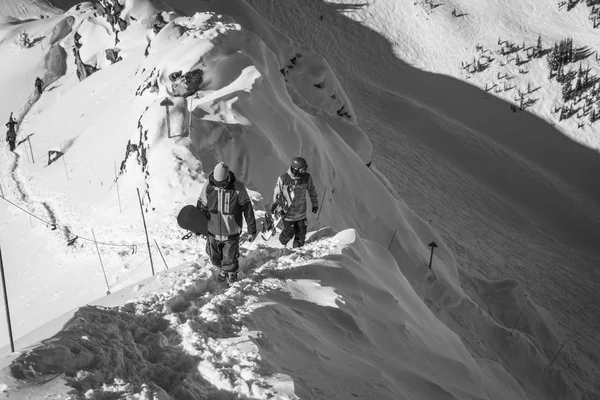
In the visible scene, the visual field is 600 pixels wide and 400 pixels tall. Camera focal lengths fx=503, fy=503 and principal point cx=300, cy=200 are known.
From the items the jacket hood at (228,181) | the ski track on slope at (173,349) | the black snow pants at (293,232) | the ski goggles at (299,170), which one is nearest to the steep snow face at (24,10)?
the ski goggles at (299,170)

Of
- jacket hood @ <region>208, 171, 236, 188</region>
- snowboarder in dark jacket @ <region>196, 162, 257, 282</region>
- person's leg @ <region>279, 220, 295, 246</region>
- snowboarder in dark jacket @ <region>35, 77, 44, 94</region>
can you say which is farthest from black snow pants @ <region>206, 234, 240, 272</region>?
snowboarder in dark jacket @ <region>35, 77, 44, 94</region>

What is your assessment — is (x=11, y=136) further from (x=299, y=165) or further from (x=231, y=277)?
(x=231, y=277)

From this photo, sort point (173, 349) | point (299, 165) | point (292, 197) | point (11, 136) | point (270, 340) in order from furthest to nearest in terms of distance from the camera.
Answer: point (11, 136)
point (292, 197)
point (299, 165)
point (270, 340)
point (173, 349)

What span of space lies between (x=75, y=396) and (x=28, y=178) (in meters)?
16.9

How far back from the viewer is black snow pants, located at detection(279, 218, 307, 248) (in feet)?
28.8

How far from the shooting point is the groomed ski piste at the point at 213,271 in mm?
5250

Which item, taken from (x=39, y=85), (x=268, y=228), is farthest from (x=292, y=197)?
(x=39, y=85)

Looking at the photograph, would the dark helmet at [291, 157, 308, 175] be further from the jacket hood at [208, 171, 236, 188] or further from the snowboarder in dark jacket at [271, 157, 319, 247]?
the jacket hood at [208, 171, 236, 188]

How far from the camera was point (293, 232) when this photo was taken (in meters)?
8.84

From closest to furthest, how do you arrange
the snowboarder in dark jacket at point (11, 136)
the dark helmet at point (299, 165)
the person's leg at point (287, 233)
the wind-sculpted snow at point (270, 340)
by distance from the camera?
the wind-sculpted snow at point (270, 340)
the dark helmet at point (299, 165)
the person's leg at point (287, 233)
the snowboarder in dark jacket at point (11, 136)

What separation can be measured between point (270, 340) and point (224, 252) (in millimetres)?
1844

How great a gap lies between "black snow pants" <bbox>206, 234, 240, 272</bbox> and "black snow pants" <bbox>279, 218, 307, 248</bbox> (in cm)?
158

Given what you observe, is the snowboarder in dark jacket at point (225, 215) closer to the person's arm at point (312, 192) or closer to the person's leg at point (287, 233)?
the person's leg at point (287, 233)

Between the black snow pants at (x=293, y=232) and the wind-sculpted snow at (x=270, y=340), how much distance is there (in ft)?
0.75
